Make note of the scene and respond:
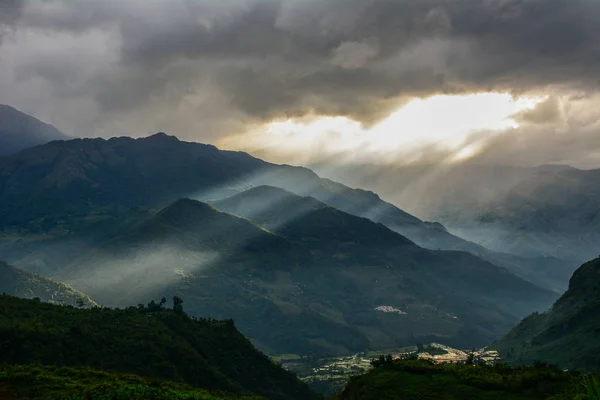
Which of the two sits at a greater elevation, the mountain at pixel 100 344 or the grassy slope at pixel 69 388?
the mountain at pixel 100 344

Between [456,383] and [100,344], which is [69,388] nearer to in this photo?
[456,383]

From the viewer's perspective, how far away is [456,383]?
246 ft

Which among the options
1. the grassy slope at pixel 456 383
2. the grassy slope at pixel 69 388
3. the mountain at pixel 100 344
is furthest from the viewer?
the mountain at pixel 100 344

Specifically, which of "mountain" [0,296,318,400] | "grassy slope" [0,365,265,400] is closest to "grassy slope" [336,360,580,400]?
"grassy slope" [0,365,265,400]

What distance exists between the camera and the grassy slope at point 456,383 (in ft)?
231

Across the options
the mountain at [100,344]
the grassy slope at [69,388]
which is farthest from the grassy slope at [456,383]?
the mountain at [100,344]

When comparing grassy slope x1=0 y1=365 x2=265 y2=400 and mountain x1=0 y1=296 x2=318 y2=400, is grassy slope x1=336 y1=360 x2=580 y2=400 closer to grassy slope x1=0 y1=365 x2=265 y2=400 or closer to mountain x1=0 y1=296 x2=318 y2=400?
grassy slope x1=0 y1=365 x2=265 y2=400

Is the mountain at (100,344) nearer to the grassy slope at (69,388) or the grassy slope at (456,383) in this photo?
the grassy slope at (69,388)

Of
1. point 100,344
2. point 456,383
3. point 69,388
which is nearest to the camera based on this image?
point 456,383

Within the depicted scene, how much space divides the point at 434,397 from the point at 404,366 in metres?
10.3

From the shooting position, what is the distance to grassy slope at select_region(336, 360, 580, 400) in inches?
2771

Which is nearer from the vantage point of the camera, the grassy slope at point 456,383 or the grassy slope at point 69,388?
the grassy slope at point 456,383

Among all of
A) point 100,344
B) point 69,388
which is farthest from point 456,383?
point 100,344

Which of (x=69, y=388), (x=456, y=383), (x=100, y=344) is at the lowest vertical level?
(x=69, y=388)
